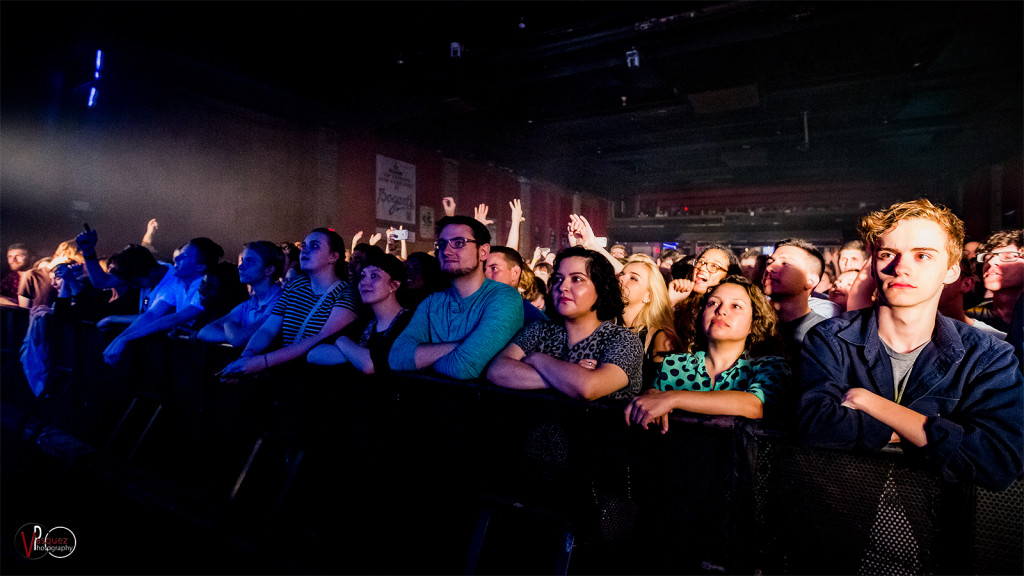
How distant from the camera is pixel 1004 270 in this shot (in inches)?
103

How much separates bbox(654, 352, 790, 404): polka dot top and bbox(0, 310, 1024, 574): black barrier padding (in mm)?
378

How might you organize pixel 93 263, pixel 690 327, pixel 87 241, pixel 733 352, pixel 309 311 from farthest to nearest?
pixel 93 263 → pixel 87 241 → pixel 309 311 → pixel 690 327 → pixel 733 352

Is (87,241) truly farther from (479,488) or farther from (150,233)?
(479,488)

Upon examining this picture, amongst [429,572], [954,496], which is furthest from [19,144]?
[954,496]

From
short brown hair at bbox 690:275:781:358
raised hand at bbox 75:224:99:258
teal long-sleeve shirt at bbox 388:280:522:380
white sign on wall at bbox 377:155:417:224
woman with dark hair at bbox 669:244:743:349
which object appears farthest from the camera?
white sign on wall at bbox 377:155:417:224

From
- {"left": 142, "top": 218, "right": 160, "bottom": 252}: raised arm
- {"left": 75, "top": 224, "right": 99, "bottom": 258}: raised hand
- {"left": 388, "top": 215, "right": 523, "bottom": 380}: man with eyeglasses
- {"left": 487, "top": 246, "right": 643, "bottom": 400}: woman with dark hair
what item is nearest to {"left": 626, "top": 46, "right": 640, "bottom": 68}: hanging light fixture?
{"left": 388, "top": 215, "right": 523, "bottom": 380}: man with eyeglasses

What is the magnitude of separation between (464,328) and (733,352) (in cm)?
121

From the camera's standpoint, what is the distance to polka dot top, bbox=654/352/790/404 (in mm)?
1815

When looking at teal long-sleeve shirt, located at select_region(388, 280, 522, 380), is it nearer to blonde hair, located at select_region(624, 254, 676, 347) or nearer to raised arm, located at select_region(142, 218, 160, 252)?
blonde hair, located at select_region(624, 254, 676, 347)

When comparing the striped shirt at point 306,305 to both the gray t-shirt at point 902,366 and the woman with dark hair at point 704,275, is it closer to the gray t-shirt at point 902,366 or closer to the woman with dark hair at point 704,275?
the woman with dark hair at point 704,275

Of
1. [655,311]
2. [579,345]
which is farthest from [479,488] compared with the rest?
[655,311]

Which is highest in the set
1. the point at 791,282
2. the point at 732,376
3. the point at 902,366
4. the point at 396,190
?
the point at 396,190

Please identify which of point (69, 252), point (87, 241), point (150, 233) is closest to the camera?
point (87, 241)

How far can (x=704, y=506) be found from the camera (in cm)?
149
